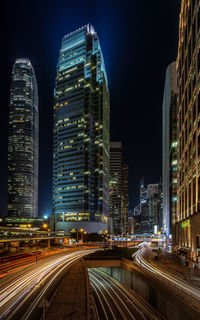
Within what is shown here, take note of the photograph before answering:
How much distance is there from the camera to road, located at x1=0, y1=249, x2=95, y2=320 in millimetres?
24734

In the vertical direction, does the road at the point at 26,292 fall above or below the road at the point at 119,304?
above

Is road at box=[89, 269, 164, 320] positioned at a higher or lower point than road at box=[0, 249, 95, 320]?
lower

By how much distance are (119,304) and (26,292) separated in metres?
14.4

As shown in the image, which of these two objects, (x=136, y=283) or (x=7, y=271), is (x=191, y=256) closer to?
(x=136, y=283)

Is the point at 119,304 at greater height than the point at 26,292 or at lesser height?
lesser

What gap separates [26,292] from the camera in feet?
103

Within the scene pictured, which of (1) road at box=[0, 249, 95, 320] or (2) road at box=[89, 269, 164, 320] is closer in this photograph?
(1) road at box=[0, 249, 95, 320]

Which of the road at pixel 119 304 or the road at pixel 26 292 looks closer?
the road at pixel 26 292

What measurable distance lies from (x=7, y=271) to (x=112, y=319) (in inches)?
809

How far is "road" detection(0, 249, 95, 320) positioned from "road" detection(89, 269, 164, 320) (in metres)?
7.49

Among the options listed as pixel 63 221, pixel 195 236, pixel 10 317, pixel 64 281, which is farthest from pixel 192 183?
pixel 63 221

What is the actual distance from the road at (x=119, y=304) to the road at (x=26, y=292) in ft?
24.6

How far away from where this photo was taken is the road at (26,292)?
81.1 ft

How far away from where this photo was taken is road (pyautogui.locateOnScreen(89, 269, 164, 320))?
33156 millimetres
